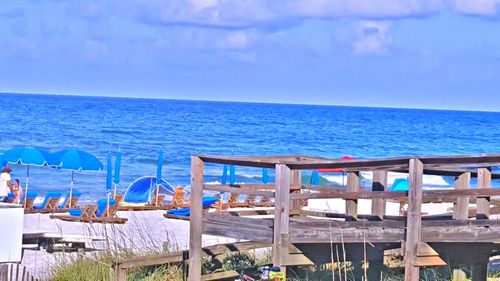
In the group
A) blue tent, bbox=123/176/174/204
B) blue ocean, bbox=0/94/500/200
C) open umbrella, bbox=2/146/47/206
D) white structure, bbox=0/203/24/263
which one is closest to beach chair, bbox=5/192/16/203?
open umbrella, bbox=2/146/47/206

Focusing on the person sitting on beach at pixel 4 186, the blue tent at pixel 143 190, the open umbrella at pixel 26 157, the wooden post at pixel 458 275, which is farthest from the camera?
the blue tent at pixel 143 190

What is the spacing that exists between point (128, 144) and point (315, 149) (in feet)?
49.0

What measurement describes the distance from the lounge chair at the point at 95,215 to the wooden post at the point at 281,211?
36.2ft

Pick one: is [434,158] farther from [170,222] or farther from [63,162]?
[63,162]

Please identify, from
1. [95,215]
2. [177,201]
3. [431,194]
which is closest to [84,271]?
[431,194]

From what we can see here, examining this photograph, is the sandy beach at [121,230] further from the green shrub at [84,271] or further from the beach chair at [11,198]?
the green shrub at [84,271]

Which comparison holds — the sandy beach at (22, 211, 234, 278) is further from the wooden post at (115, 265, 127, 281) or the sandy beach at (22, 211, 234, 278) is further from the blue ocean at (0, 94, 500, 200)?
the blue ocean at (0, 94, 500, 200)

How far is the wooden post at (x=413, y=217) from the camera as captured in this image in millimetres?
8188

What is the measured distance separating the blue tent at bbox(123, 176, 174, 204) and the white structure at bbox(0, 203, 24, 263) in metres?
13.1

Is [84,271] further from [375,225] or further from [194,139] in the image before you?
[194,139]

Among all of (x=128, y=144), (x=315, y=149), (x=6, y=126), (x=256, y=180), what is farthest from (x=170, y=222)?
(x=6, y=126)

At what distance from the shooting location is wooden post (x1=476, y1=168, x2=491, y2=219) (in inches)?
370

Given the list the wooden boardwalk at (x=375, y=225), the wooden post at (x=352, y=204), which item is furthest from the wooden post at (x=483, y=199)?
the wooden post at (x=352, y=204)

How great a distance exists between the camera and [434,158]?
8.18m
